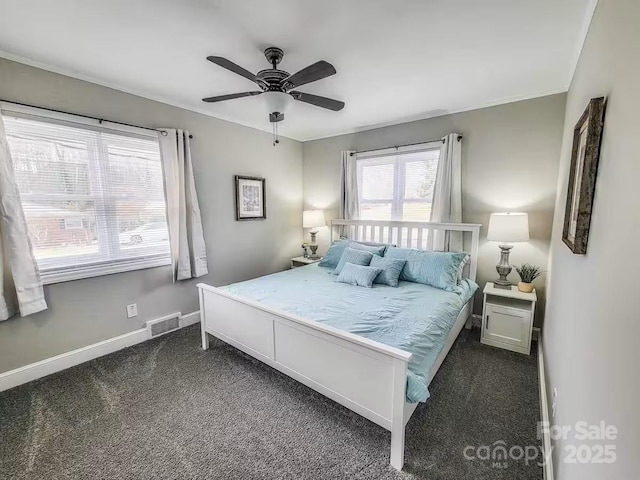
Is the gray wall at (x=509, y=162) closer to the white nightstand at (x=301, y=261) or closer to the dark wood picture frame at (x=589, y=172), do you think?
the dark wood picture frame at (x=589, y=172)

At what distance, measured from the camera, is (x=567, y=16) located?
1627 mm

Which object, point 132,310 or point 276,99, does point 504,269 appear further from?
point 132,310

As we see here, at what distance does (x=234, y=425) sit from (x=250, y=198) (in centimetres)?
277

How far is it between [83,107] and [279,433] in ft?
10.1

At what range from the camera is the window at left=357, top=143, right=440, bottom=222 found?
3486mm

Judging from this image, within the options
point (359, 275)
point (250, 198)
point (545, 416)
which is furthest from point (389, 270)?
point (250, 198)

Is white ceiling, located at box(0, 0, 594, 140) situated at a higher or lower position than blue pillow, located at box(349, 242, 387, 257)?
higher

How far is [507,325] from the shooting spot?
275 centimetres

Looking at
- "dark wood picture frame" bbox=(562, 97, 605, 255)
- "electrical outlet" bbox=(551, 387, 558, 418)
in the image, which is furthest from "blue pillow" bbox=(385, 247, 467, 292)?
"dark wood picture frame" bbox=(562, 97, 605, 255)

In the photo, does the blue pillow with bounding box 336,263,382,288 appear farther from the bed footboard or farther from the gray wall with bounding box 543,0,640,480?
the gray wall with bounding box 543,0,640,480

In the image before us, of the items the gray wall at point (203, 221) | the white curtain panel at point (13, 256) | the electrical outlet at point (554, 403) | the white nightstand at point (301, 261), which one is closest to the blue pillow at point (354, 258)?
the white nightstand at point (301, 261)

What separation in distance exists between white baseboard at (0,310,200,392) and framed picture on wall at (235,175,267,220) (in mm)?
1798

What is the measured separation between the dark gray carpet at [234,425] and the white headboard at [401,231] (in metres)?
1.26

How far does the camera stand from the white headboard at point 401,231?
3125 millimetres
